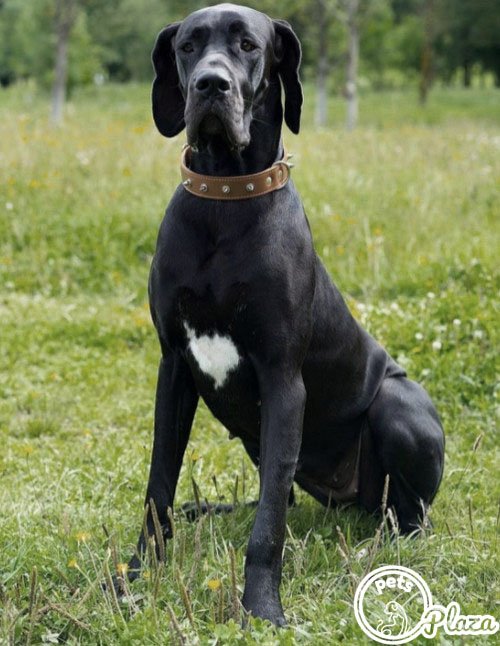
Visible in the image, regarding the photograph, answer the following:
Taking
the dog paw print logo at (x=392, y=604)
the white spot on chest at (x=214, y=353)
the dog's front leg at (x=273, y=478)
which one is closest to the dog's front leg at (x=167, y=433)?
the white spot on chest at (x=214, y=353)

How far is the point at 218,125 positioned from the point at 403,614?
4.84 ft

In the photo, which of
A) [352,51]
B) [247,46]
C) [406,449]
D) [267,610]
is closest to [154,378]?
[406,449]

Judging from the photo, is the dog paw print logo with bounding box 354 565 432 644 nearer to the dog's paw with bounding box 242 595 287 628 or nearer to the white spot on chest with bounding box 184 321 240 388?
the dog's paw with bounding box 242 595 287 628

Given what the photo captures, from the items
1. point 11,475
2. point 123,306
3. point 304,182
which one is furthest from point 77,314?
point 304,182

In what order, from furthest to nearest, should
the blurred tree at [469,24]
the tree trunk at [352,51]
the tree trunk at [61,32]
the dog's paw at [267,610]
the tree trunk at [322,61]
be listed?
the blurred tree at [469,24], the tree trunk at [322,61], the tree trunk at [352,51], the tree trunk at [61,32], the dog's paw at [267,610]

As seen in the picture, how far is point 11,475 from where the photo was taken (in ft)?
13.1

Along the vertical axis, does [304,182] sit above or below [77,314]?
above

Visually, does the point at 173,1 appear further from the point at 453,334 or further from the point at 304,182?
the point at 453,334

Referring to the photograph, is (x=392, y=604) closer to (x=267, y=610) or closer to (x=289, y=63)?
(x=267, y=610)

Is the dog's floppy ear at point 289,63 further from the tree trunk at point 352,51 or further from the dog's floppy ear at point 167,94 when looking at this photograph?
the tree trunk at point 352,51

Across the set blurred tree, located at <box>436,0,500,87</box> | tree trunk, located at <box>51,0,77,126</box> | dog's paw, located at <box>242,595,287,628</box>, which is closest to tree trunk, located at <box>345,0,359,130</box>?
tree trunk, located at <box>51,0,77,126</box>

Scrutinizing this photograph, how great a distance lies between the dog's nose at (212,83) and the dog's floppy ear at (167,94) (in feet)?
1.65

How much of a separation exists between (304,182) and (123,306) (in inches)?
96.7

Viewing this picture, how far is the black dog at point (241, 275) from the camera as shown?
2.68m
